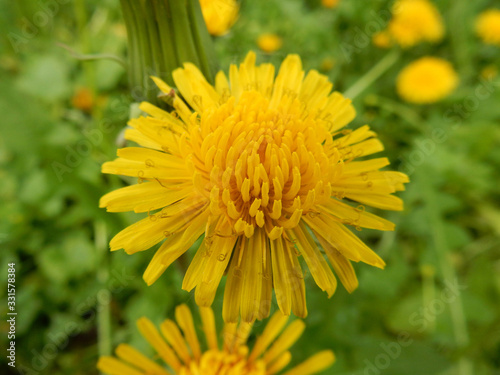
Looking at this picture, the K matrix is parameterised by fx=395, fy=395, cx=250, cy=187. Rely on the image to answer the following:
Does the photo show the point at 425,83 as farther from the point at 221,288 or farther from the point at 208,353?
the point at 208,353

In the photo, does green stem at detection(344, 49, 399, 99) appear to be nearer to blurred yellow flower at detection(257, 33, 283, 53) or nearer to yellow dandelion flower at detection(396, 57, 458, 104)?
yellow dandelion flower at detection(396, 57, 458, 104)

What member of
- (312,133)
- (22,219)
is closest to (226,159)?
(312,133)

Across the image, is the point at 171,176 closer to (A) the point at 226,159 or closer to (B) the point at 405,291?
(A) the point at 226,159

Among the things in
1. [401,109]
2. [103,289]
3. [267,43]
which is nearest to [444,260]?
[401,109]

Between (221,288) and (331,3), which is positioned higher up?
(331,3)

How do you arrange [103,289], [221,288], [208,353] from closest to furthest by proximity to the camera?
[208,353] < [221,288] < [103,289]

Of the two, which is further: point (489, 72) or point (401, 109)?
point (489, 72)
